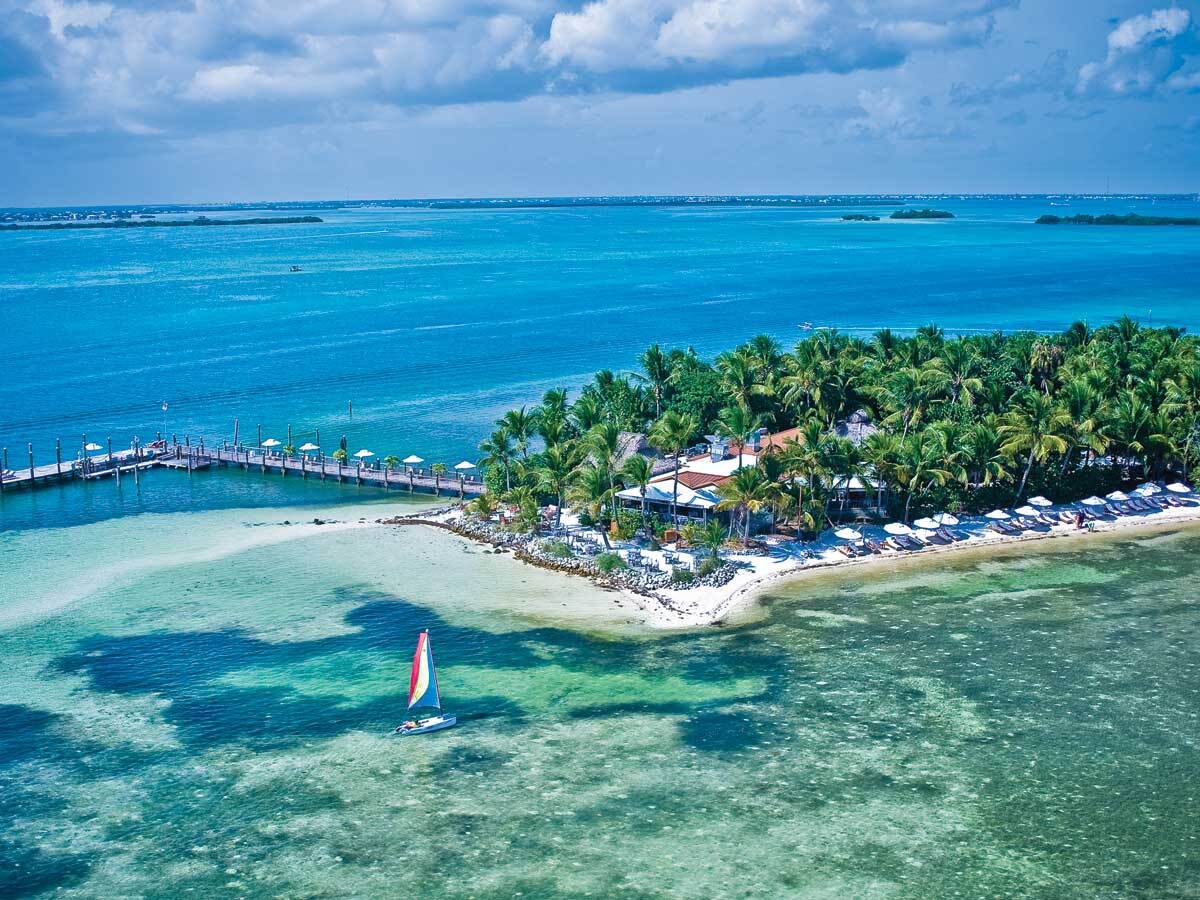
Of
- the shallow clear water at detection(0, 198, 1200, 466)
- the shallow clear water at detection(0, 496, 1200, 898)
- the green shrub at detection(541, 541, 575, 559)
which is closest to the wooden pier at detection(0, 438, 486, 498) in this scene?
the shallow clear water at detection(0, 198, 1200, 466)

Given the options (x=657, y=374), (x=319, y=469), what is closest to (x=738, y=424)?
(x=657, y=374)

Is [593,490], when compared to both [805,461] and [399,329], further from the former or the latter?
[399,329]

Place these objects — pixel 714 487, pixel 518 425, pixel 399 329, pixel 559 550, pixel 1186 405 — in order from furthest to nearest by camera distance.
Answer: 1. pixel 399 329
2. pixel 518 425
3. pixel 1186 405
4. pixel 714 487
5. pixel 559 550

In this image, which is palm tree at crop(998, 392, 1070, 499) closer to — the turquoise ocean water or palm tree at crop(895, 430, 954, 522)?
palm tree at crop(895, 430, 954, 522)

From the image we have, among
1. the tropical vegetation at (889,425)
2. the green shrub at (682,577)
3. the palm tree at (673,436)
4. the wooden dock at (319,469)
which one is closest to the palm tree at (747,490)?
the tropical vegetation at (889,425)

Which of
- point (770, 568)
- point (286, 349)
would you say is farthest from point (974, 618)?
point (286, 349)

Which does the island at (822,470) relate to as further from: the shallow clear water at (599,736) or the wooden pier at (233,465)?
the wooden pier at (233,465)
